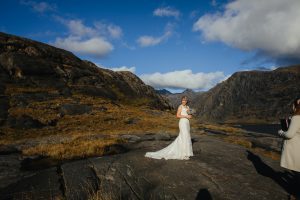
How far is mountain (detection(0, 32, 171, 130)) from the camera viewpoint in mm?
44113

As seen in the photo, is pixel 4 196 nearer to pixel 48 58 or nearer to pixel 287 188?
pixel 287 188

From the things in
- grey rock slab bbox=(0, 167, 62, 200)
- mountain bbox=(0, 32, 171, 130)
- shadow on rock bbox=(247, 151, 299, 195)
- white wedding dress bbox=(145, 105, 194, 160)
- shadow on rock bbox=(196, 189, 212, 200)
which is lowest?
grey rock slab bbox=(0, 167, 62, 200)

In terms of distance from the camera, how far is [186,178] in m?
11.4

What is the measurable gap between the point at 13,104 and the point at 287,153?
1762 inches

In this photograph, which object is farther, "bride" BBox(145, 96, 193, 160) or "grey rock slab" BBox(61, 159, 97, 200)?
"bride" BBox(145, 96, 193, 160)

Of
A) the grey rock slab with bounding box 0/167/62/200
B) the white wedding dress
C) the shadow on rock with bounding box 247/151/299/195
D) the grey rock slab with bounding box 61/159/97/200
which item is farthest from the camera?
the white wedding dress

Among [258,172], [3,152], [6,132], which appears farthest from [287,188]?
[6,132]

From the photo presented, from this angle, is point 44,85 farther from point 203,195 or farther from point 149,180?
point 203,195

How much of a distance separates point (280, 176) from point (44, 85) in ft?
188

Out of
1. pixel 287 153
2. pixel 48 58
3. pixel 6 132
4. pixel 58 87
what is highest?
pixel 48 58

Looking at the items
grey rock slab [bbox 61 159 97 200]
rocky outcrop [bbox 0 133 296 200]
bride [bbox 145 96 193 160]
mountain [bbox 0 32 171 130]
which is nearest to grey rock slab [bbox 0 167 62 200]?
rocky outcrop [bbox 0 133 296 200]

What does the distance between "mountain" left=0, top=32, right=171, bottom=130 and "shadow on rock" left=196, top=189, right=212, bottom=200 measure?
3178 centimetres

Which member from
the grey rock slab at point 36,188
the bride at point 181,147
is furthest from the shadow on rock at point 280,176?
the grey rock slab at point 36,188

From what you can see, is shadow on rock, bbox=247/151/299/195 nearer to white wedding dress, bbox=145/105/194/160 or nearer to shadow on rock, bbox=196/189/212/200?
shadow on rock, bbox=196/189/212/200
